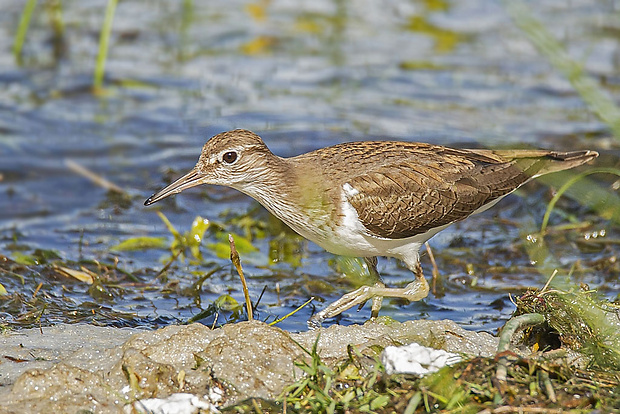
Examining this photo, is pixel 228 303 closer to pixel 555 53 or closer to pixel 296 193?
pixel 296 193

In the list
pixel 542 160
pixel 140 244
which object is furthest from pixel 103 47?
pixel 542 160

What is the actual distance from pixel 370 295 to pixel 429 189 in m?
0.79

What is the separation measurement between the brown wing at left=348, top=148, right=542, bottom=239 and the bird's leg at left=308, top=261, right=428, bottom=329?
0.40 m

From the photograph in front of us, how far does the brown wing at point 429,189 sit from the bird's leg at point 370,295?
40 centimetres

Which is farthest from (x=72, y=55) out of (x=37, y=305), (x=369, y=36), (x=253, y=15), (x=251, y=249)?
(x=37, y=305)

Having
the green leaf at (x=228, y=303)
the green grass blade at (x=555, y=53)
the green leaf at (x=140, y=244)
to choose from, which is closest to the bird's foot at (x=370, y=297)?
the green leaf at (x=228, y=303)

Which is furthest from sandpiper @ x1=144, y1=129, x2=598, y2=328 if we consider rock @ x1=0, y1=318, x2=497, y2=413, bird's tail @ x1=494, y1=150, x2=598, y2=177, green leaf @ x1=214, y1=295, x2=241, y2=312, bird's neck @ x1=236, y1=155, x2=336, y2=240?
rock @ x1=0, y1=318, x2=497, y2=413

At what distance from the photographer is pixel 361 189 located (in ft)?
17.4

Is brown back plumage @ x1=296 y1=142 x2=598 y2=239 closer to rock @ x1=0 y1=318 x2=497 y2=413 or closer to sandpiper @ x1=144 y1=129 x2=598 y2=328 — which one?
sandpiper @ x1=144 y1=129 x2=598 y2=328

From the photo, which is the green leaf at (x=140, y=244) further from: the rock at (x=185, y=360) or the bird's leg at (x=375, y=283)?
the rock at (x=185, y=360)

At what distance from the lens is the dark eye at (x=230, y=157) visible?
543 centimetres

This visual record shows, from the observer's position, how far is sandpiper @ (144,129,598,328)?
5.29 m

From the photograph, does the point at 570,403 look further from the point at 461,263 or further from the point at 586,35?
the point at 586,35

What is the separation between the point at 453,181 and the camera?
5.62 m
